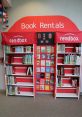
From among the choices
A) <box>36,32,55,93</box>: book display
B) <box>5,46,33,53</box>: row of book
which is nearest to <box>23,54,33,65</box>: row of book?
<box>5,46,33,53</box>: row of book

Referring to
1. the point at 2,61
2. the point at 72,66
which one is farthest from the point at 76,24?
the point at 2,61

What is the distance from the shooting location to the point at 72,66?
14.5ft

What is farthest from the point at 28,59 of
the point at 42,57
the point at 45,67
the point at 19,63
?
the point at 45,67

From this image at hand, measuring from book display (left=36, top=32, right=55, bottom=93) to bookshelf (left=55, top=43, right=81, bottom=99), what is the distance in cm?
Answer: 24

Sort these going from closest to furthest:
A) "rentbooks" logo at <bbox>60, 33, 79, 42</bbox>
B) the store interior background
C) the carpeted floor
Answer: the carpeted floor < "rentbooks" logo at <bbox>60, 33, 79, 42</bbox> < the store interior background

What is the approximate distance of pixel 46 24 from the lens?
4.39 m

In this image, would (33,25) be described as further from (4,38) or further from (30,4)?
(4,38)

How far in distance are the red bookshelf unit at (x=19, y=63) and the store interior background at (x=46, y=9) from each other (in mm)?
772

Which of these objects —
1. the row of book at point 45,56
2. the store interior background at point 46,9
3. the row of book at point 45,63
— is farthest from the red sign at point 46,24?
the row of book at point 45,63

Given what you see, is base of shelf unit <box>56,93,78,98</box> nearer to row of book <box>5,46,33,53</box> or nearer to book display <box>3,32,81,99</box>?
book display <box>3,32,81,99</box>

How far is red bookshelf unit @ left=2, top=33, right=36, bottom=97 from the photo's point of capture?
4.11 m

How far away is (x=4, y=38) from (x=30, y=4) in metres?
1.35

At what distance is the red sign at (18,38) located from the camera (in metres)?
4.08

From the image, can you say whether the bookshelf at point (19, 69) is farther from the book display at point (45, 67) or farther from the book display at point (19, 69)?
the book display at point (45, 67)
